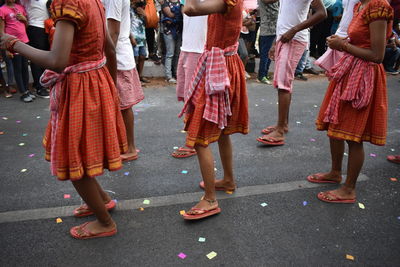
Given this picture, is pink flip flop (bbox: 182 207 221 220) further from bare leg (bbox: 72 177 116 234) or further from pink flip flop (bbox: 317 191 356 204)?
pink flip flop (bbox: 317 191 356 204)

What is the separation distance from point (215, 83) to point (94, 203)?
118 cm

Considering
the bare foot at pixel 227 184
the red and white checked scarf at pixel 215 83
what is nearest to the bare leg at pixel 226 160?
the bare foot at pixel 227 184

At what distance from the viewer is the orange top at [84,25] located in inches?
70.7

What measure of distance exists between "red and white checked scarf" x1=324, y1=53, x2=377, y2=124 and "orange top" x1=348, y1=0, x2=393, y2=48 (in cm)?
14

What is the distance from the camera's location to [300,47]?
3.97 metres

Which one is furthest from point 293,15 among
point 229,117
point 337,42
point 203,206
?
point 203,206

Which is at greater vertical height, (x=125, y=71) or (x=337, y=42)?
(x=337, y=42)

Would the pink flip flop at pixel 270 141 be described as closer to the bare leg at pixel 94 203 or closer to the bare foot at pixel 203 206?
the bare foot at pixel 203 206

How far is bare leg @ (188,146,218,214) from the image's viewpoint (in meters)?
2.59

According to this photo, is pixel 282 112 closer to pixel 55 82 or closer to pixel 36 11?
pixel 55 82

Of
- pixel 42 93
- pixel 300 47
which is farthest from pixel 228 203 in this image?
pixel 42 93

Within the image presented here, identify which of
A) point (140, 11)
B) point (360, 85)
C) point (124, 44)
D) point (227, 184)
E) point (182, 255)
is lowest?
point (182, 255)

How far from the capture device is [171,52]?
23.0 ft

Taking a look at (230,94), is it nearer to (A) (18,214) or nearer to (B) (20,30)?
(A) (18,214)
